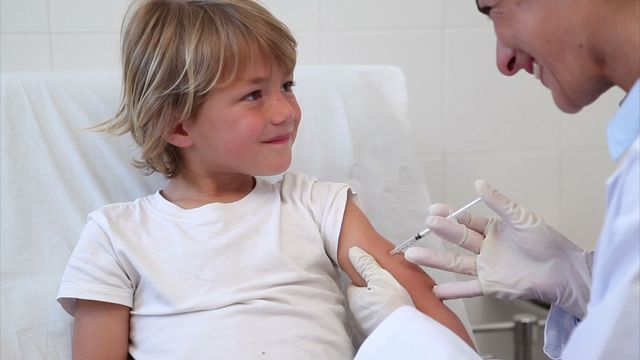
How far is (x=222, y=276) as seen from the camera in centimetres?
130

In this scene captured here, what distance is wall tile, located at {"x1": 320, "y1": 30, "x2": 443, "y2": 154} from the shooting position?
6.29ft

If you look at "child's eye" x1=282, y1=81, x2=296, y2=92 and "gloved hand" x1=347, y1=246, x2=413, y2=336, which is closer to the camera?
"gloved hand" x1=347, y1=246, x2=413, y2=336

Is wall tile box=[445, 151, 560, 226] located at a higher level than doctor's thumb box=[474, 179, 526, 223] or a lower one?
lower

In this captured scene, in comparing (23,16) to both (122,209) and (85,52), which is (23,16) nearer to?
(85,52)

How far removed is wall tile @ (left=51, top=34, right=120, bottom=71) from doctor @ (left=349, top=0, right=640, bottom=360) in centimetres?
87

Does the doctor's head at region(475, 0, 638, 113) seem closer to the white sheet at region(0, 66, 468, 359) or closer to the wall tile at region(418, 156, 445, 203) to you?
the white sheet at region(0, 66, 468, 359)

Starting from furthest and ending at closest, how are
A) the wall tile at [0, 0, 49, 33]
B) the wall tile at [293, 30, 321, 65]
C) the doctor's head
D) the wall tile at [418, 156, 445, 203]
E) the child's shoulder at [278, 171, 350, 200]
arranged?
the wall tile at [418, 156, 445, 203] → the wall tile at [293, 30, 321, 65] → the wall tile at [0, 0, 49, 33] → the child's shoulder at [278, 171, 350, 200] → the doctor's head

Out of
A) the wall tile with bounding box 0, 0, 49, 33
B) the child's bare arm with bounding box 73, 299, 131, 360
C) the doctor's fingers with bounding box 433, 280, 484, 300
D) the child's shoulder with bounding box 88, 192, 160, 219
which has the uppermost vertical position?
the wall tile with bounding box 0, 0, 49, 33

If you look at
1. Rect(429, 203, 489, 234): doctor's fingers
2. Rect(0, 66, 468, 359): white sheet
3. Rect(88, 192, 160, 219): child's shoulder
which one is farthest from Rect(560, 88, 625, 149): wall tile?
Rect(88, 192, 160, 219): child's shoulder

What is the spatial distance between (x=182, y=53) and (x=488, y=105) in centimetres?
95

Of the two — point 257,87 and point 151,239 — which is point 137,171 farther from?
point 257,87

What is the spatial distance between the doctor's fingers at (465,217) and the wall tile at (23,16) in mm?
1042

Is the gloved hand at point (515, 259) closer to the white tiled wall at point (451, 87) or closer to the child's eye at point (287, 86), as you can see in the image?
the child's eye at point (287, 86)

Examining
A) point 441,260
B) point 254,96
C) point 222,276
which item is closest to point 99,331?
point 222,276
